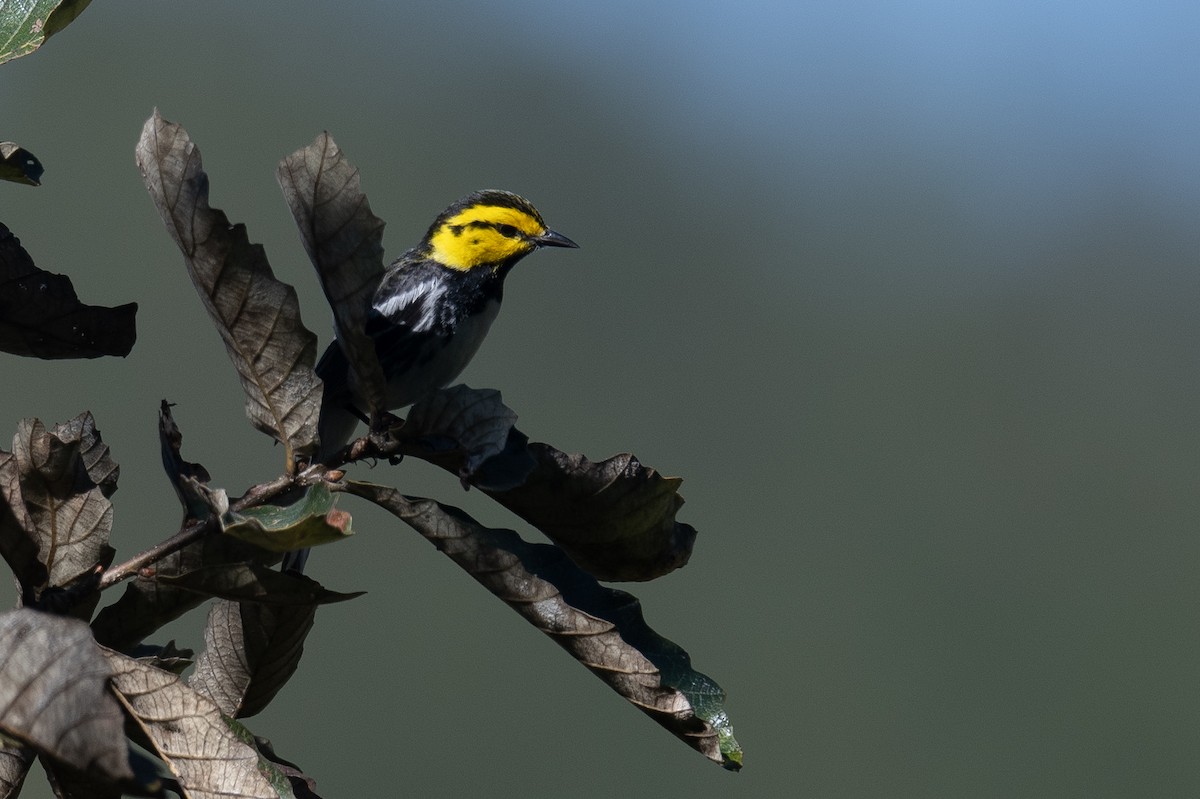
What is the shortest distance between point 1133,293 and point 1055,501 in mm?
26454

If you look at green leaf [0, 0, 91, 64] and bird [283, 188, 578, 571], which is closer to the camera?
green leaf [0, 0, 91, 64]

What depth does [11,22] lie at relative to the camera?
2.05 meters

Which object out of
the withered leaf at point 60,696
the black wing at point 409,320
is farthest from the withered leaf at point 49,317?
the black wing at point 409,320

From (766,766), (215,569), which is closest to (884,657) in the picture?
(766,766)

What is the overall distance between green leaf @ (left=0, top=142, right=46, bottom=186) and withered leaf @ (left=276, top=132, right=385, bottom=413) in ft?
1.11

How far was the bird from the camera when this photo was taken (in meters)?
3.94

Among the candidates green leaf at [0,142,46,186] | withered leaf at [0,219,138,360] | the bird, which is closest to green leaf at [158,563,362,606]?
withered leaf at [0,219,138,360]

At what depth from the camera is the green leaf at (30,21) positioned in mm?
1971

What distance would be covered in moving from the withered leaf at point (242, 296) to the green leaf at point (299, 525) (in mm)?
325

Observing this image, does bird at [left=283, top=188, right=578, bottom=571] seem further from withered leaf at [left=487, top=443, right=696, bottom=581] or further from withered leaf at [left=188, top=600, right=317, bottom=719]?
withered leaf at [left=487, top=443, right=696, bottom=581]

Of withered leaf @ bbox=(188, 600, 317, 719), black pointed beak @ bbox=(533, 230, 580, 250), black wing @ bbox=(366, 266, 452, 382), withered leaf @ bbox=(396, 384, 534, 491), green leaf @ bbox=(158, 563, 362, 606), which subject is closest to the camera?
green leaf @ bbox=(158, 563, 362, 606)

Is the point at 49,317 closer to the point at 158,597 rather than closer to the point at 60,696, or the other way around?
the point at 158,597

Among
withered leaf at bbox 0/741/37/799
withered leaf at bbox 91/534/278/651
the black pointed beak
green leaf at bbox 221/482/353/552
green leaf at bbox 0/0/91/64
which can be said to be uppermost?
the black pointed beak

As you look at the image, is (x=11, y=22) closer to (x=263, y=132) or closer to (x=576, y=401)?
(x=576, y=401)
